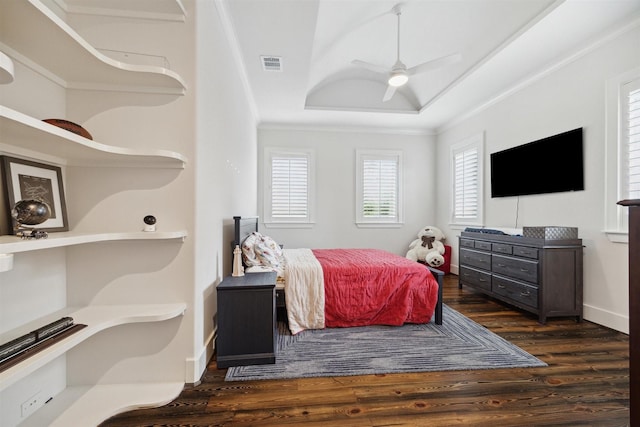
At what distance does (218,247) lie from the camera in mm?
2477

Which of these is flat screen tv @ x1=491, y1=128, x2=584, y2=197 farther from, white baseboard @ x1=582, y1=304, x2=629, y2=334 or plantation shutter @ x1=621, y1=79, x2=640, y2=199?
white baseboard @ x1=582, y1=304, x2=629, y2=334

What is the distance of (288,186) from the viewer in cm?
554

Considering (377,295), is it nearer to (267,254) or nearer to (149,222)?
(267,254)

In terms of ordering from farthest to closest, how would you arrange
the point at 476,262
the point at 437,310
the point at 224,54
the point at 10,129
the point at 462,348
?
the point at 476,262 < the point at 437,310 < the point at 224,54 < the point at 462,348 < the point at 10,129

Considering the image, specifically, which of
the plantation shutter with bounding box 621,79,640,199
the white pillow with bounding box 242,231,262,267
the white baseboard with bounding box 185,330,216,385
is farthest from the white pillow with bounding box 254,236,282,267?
the plantation shutter with bounding box 621,79,640,199

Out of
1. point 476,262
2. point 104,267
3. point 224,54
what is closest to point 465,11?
point 224,54

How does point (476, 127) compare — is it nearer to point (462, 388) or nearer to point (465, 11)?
point (465, 11)

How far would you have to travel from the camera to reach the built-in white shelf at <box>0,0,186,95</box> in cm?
121

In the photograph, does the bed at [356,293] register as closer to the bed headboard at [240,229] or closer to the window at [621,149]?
the bed headboard at [240,229]

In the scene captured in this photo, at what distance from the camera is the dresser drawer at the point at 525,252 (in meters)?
2.99

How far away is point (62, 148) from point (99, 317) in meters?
0.98

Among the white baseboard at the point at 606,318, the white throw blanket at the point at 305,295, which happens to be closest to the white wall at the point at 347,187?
the white throw blanket at the point at 305,295

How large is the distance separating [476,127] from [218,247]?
4571mm

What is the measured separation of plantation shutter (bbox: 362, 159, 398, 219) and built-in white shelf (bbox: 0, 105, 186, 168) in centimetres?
434
